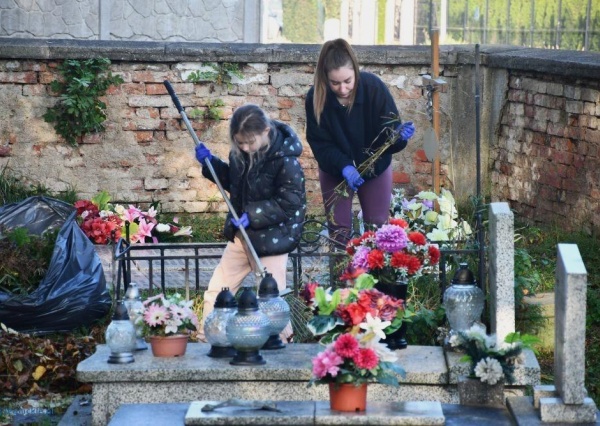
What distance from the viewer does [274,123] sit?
6465mm

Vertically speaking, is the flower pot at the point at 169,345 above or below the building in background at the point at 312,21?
below

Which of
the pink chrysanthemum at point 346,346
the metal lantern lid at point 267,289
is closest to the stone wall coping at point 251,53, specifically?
the metal lantern lid at point 267,289

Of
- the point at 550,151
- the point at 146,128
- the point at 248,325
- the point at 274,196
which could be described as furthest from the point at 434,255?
the point at 146,128

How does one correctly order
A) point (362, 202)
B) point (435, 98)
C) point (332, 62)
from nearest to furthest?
point (332, 62) → point (362, 202) → point (435, 98)

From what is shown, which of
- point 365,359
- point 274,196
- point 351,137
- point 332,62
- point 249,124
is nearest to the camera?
point 365,359

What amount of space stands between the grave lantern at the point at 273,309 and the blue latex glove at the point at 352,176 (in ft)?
4.75

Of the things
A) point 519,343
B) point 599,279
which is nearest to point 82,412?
point 519,343

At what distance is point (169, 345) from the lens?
558cm

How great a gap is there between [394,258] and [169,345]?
1.11 m

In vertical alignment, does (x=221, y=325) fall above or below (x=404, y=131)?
below

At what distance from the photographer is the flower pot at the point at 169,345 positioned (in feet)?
18.2

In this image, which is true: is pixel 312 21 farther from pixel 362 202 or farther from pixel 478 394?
pixel 478 394

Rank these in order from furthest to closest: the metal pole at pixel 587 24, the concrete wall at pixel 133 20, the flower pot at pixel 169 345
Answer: the metal pole at pixel 587 24 → the concrete wall at pixel 133 20 → the flower pot at pixel 169 345

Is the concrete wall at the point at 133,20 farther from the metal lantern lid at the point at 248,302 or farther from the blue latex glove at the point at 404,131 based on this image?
the metal lantern lid at the point at 248,302
